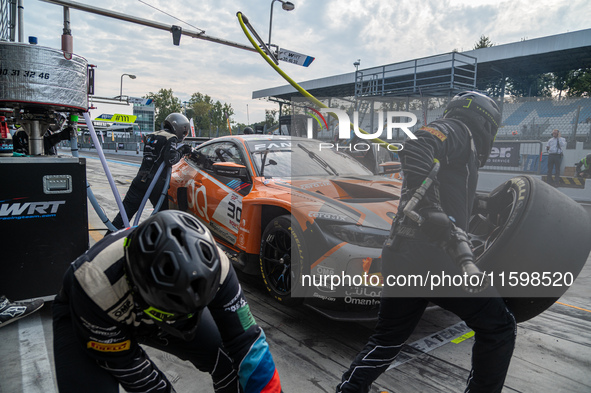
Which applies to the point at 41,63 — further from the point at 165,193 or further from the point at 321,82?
the point at 321,82

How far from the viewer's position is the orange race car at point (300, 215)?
2672 millimetres

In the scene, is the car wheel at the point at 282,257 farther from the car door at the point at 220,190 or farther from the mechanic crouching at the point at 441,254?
the mechanic crouching at the point at 441,254

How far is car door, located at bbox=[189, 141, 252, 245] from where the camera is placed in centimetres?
380

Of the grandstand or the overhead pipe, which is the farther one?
the overhead pipe

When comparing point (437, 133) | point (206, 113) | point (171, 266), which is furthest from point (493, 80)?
point (206, 113)

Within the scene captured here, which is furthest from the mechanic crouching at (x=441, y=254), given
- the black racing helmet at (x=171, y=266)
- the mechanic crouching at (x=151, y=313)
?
the black racing helmet at (x=171, y=266)

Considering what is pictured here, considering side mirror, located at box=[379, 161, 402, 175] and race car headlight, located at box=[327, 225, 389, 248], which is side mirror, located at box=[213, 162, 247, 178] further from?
side mirror, located at box=[379, 161, 402, 175]

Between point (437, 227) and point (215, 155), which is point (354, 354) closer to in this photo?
point (437, 227)

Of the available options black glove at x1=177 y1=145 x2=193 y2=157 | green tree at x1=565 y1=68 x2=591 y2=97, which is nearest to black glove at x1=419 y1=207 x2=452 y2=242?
black glove at x1=177 y1=145 x2=193 y2=157

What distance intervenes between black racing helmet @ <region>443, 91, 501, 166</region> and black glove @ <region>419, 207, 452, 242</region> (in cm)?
54

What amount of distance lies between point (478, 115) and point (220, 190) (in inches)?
107

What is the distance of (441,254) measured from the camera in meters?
2.05

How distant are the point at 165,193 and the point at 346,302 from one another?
3.47m

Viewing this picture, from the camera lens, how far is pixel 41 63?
2.92 meters
